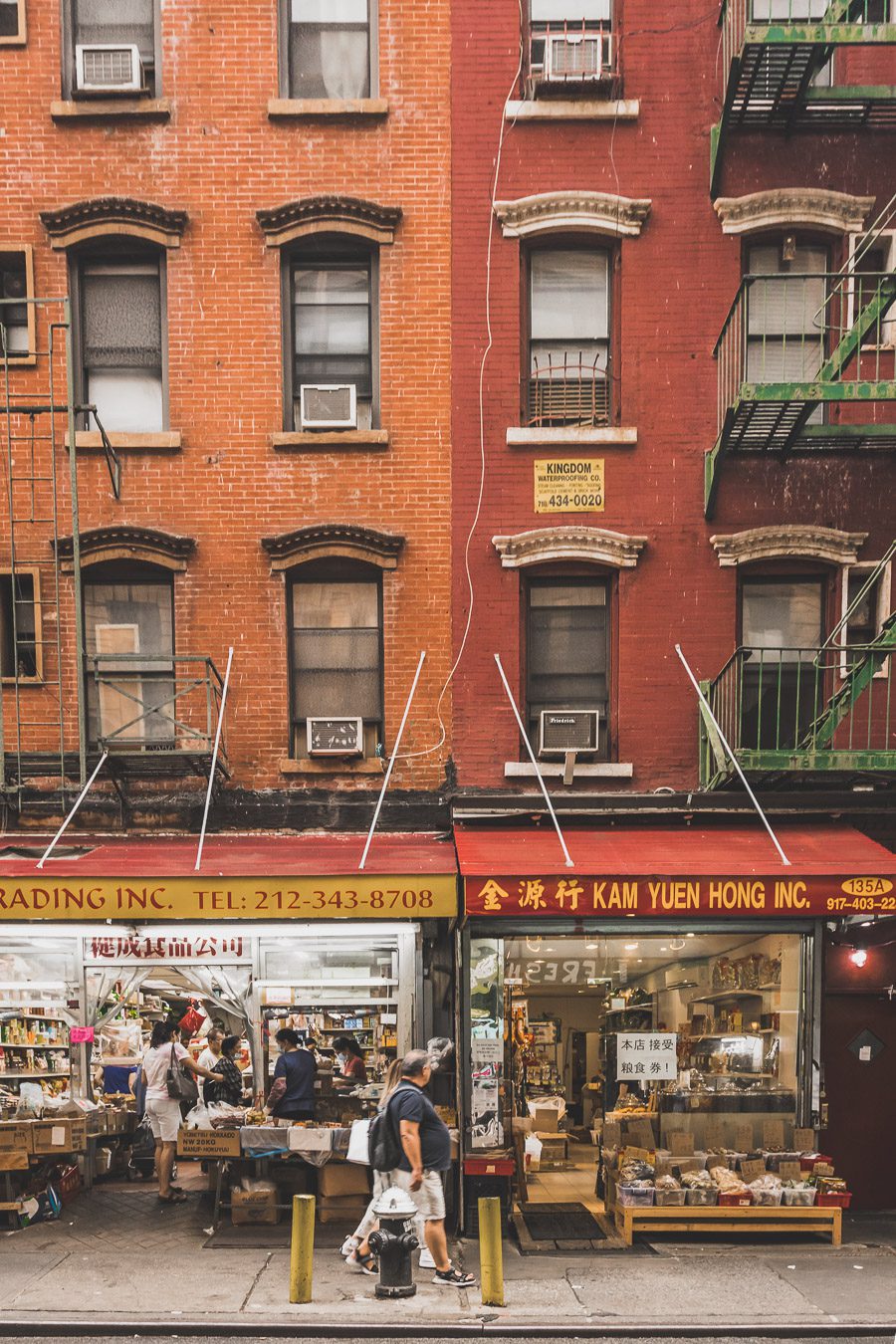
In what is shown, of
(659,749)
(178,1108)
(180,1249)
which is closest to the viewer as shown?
(180,1249)

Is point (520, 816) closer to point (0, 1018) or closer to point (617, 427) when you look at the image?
point (617, 427)

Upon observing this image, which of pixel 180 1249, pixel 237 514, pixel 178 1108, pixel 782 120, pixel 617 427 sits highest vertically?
pixel 782 120

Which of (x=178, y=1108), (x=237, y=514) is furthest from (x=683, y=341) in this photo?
(x=178, y=1108)

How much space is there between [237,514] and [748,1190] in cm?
845

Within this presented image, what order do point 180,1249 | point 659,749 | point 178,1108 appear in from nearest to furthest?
1. point 180,1249
2. point 178,1108
3. point 659,749

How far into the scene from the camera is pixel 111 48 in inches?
460

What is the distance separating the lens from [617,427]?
38.2 feet

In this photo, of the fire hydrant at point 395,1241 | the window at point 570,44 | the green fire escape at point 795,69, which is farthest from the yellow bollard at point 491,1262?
the window at point 570,44

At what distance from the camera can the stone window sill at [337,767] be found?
457 inches

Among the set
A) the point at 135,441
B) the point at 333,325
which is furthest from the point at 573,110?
the point at 135,441

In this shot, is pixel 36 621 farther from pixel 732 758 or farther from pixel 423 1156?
pixel 732 758

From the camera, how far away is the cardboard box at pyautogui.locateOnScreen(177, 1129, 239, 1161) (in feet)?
33.1

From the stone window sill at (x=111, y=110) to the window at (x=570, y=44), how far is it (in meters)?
4.13

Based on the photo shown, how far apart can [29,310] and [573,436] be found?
20.3ft
